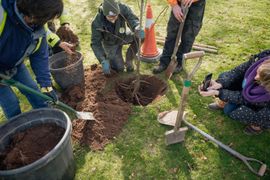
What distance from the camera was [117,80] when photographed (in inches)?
165

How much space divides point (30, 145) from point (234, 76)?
97.5 inches

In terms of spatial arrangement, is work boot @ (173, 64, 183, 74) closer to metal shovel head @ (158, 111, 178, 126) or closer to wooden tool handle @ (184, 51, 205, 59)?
metal shovel head @ (158, 111, 178, 126)

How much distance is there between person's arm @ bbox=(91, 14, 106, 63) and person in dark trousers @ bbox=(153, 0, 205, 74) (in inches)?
33.8

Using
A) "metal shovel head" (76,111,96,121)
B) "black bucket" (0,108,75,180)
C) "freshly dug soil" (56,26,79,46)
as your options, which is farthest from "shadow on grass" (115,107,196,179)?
"freshly dug soil" (56,26,79,46)

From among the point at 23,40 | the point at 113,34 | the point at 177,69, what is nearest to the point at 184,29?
the point at 177,69

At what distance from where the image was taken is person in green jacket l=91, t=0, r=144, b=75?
3736 mm

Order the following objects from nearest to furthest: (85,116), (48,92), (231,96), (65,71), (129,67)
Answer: (48,92)
(231,96)
(85,116)
(65,71)
(129,67)

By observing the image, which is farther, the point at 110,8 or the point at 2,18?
the point at 110,8

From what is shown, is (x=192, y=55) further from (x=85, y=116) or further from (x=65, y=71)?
(x=65, y=71)

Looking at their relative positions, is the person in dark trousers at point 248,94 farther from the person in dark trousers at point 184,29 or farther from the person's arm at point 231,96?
the person in dark trousers at point 184,29

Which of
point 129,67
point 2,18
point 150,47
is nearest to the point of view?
point 2,18

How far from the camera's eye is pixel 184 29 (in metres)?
3.94

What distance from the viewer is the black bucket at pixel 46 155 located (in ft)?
7.24

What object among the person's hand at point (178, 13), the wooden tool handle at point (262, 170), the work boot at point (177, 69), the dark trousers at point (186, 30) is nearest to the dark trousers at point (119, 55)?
the dark trousers at point (186, 30)
